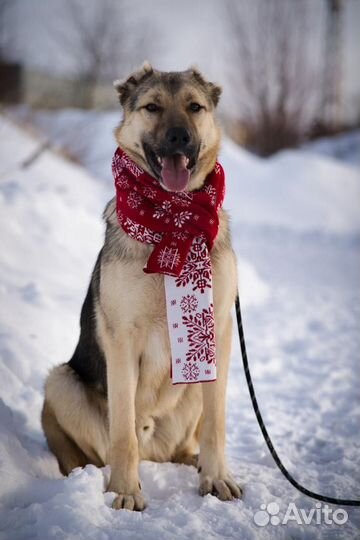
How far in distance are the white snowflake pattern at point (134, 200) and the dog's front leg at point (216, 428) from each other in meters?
0.85

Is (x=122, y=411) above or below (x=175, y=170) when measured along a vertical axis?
below

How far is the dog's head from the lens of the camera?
2.64 meters

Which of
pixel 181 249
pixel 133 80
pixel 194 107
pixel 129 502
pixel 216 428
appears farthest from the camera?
pixel 133 80

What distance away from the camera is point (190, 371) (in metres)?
2.58

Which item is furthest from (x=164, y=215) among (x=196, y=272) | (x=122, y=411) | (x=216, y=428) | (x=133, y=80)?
(x=216, y=428)

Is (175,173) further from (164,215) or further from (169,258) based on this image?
(169,258)

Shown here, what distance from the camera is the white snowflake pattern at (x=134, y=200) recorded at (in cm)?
270

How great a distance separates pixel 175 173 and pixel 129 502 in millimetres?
1692

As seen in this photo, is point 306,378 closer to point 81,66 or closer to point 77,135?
point 77,135

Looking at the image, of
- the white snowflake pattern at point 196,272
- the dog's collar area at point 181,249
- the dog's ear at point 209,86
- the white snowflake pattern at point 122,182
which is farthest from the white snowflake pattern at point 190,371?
the dog's ear at point 209,86

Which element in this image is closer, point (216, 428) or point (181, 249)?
point (181, 249)

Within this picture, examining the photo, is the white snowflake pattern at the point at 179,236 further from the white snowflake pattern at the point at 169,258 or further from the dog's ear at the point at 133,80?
the dog's ear at the point at 133,80

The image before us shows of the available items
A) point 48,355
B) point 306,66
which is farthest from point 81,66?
point 48,355

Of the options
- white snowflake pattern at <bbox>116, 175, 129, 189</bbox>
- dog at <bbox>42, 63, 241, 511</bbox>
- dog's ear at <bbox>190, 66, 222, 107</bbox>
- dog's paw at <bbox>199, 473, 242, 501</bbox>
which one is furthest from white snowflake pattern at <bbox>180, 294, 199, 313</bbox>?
dog's ear at <bbox>190, 66, 222, 107</bbox>
